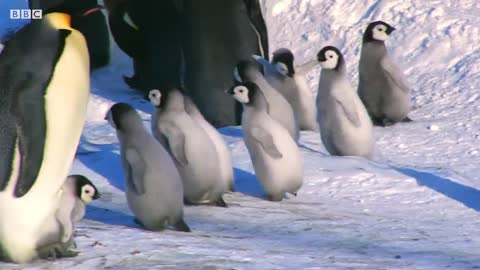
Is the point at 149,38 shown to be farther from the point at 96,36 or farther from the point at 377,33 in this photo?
the point at 377,33

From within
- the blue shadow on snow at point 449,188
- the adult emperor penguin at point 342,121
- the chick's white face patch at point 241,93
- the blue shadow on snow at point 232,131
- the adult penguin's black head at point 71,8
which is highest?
the adult penguin's black head at point 71,8

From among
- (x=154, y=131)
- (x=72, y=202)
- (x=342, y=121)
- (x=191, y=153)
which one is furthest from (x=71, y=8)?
(x=342, y=121)

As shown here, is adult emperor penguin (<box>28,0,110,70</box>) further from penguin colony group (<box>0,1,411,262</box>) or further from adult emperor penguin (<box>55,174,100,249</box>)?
adult emperor penguin (<box>55,174,100,249</box>)

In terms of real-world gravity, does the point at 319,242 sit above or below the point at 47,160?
below

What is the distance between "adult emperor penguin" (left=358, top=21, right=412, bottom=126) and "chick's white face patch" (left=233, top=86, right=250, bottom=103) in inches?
80.0

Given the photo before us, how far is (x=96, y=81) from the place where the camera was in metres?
10.2

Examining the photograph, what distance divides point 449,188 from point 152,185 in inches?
79.4

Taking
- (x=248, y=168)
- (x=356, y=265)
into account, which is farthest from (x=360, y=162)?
(x=356, y=265)

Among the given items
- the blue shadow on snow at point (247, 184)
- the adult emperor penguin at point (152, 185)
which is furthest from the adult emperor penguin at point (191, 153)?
the adult emperor penguin at point (152, 185)

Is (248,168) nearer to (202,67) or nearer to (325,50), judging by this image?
(325,50)

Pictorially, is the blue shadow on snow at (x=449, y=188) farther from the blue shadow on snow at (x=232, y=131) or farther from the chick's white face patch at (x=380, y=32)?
the chick's white face patch at (x=380, y=32)

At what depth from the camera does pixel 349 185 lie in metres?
7.10

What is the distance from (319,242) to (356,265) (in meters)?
0.71

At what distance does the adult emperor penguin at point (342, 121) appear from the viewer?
789cm
